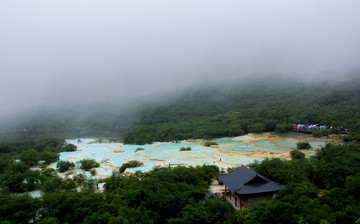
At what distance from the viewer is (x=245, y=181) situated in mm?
13594

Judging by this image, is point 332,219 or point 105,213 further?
point 105,213

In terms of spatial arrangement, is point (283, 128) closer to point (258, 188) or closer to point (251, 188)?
point (258, 188)

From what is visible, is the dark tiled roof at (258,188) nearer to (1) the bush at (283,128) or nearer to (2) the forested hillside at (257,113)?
(2) the forested hillside at (257,113)

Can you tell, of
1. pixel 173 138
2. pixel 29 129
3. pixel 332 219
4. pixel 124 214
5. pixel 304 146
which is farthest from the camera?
pixel 29 129

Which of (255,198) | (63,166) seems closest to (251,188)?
(255,198)

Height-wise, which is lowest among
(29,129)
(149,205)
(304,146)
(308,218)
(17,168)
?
(29,129)

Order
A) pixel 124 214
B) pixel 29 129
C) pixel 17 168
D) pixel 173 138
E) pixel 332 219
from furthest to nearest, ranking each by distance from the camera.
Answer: pixel 29 129 → pixel 173 138 → pixel 17 168 → pixel 124 214 → pixel 332 219

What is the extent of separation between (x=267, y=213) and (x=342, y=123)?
49.2 meters

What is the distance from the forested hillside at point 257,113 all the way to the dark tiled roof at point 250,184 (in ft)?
140

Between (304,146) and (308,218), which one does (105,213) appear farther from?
A: (304,146)

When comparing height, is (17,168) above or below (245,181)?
below

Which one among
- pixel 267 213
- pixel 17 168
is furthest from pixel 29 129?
pixel 267 213

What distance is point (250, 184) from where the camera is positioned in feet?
44.3

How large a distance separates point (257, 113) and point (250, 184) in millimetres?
60299
